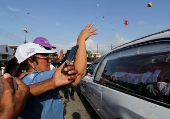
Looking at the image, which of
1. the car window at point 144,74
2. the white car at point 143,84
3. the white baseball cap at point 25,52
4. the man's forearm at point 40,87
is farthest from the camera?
the car window at point 144,74

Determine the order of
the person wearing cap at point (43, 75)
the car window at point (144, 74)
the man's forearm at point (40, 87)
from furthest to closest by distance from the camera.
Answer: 1. the car window at point (144, 74)
2. the person wearing cap at point (43, 75)
3. the man's forearm at point (40, 87)

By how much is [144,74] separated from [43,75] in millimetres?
1502

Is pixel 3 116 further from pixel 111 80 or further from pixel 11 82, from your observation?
pixel 111 80

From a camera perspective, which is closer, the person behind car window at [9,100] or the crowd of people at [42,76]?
the person behind car window at [9,100]

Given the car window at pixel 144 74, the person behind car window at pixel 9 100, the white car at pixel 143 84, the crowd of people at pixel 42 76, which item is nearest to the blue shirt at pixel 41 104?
the crowd of people at pixel 42 76

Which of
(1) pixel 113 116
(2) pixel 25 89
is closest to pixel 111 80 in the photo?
(1) pixel 113 116

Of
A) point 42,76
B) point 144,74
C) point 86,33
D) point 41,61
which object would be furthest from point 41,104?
point 144,74

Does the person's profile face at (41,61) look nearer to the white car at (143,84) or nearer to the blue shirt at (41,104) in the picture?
the blue shirt at (41,104)

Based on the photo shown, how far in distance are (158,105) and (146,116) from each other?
0.17 metres

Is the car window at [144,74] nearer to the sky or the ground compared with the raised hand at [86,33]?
nearer to the ground

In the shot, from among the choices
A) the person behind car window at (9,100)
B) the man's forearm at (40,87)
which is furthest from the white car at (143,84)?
the person behind car window at (9,100)

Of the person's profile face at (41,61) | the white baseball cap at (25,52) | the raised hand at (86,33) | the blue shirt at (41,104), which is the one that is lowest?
the blue shirt at (41,104)

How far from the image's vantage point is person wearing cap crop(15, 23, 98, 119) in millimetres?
1071

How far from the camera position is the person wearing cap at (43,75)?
1071 mm
